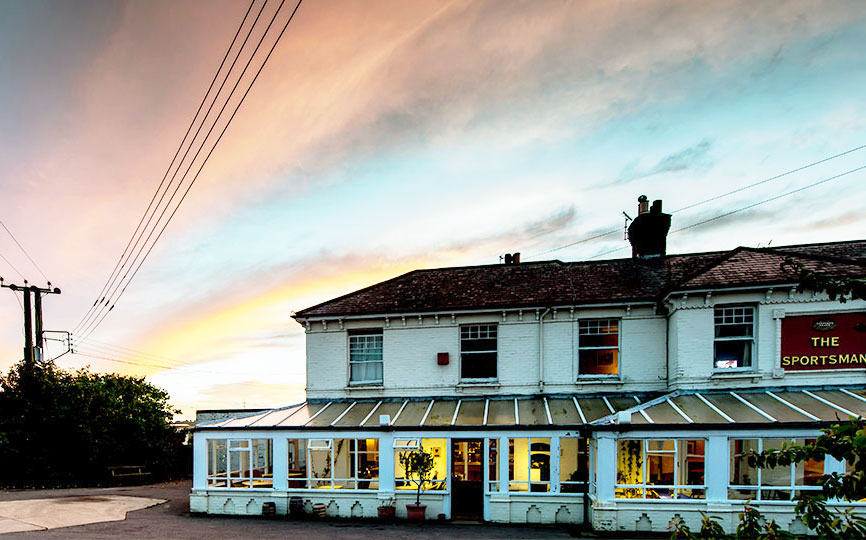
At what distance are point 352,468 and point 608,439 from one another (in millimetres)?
9718

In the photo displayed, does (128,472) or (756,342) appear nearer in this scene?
(756,342)

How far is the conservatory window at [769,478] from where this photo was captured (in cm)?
1200

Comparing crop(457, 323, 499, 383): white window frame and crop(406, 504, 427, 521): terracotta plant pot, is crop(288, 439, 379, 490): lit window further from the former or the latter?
crop(457, 323, 499, 383): white window frame

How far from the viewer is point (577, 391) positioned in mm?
16094

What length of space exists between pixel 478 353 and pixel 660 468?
7.44 m

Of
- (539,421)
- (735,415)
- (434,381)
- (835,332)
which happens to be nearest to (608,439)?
(539,421)

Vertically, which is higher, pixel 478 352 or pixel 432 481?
pixel 478 352

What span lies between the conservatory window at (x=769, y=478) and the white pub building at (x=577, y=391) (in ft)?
0.25

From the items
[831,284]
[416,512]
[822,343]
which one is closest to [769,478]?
[822,343]

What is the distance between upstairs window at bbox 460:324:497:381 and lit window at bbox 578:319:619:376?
9.83 feet

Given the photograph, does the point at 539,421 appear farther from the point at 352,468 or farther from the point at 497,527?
the point at 352,468

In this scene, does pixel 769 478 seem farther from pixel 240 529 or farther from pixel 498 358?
pixel 240 529

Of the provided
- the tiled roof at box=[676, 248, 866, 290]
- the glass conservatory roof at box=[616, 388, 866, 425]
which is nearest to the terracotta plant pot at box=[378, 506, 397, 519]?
the glass conservatory roof at box=[616, 388, 866, 425]

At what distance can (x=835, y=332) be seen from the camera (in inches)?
541
